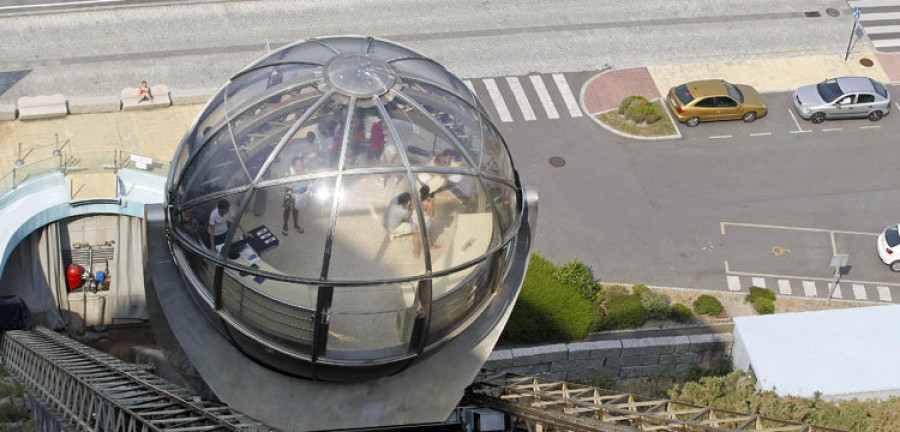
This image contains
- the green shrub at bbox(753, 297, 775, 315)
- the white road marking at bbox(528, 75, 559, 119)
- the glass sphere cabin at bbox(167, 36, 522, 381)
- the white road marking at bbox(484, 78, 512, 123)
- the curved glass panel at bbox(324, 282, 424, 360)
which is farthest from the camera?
the white road marking at bbox(528, 75, 559, 119)

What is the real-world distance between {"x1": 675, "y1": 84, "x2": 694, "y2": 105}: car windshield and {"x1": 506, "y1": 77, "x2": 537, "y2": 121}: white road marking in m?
5.24

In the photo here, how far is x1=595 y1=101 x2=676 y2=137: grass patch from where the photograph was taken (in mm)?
40094

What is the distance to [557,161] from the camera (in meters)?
38.8

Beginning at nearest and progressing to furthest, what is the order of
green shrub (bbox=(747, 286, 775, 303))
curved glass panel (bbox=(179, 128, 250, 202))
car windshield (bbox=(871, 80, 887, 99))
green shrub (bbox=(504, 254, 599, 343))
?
1. curved glass panel (bbox=(179, 128, 250, 202))
2. green shrub (bbox=(504, 254, 599, 343))
3. green shrub (bbox=(747, 286, 775, 303))
4. car windshield (bbox=(871, 80, 887, 99))

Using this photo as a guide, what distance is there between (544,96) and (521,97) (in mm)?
865

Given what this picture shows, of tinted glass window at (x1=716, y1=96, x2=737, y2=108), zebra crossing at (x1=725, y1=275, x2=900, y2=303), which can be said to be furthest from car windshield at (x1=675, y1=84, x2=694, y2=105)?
A: zebra crossing at (x1=725, y1=275, x2=900, y2=303)

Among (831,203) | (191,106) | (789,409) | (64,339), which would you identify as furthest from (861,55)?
(64,339)

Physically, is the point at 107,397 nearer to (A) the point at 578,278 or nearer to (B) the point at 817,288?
(A) the point at 578,278

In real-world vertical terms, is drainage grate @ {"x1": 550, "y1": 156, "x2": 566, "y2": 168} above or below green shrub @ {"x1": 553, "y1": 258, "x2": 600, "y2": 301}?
above

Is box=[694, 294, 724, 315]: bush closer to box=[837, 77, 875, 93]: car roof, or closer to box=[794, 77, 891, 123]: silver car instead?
box=[794, 77, 891, 123]: silver car

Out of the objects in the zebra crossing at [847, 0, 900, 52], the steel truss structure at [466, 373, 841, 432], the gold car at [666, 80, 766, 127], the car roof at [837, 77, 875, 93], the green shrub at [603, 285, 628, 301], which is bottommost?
the steel truss structure at [466, 373, 841, 432]

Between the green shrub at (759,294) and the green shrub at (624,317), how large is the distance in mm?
3570

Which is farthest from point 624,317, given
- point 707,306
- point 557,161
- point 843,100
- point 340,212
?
point 340,212

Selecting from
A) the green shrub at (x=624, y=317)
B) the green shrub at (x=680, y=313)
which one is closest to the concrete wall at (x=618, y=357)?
the green shrub at (x=624, y=317)
